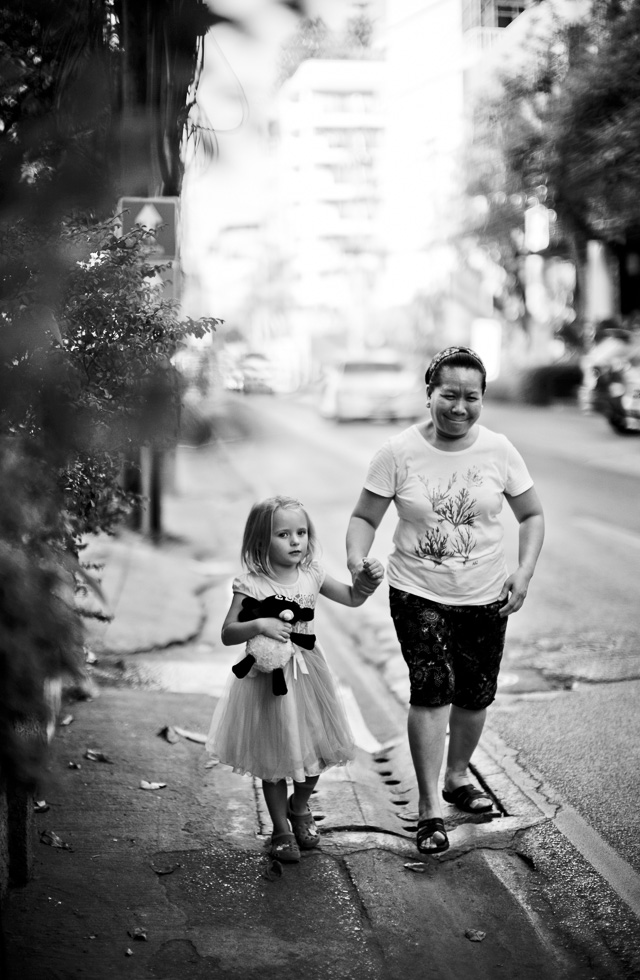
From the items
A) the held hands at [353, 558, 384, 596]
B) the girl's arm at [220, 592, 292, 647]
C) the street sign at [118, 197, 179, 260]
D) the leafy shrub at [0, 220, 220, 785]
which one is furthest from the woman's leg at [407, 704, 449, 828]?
the leafy shrub at [0, 220, 220, 785]

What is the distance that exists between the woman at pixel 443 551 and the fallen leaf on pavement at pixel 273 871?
533 mm

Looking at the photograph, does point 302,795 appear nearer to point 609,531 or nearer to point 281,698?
point 281,698

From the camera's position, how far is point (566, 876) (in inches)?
154

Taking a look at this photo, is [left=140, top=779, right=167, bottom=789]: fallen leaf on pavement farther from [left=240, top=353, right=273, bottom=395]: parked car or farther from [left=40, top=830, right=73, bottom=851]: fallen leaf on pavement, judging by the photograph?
[left=240, top=353, right=273, bottom=395]: parked car

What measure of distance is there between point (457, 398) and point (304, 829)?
163 centimetres

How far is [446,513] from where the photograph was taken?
4188 mm

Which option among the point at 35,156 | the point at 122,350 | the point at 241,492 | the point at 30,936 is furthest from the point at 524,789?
the point at 241,492

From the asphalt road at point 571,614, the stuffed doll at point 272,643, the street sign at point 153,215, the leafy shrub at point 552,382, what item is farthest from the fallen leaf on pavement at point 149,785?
the leafy shrub at point 552,382

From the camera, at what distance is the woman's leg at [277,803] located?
3.99 m

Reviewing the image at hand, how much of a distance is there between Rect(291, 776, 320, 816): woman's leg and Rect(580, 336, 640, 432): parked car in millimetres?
15495

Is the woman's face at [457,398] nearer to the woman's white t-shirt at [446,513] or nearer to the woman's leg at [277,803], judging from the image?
the woman's white t-shirt at [446,513]

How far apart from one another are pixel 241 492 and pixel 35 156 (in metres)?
13.3

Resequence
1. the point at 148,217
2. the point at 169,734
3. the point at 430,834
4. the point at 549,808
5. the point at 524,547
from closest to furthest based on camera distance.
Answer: the point at 148,217 < the point at 430,834 < the point at 524,547 < the point at 549,808 < the point at 169,734

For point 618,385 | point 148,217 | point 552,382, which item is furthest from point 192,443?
point 552,382
